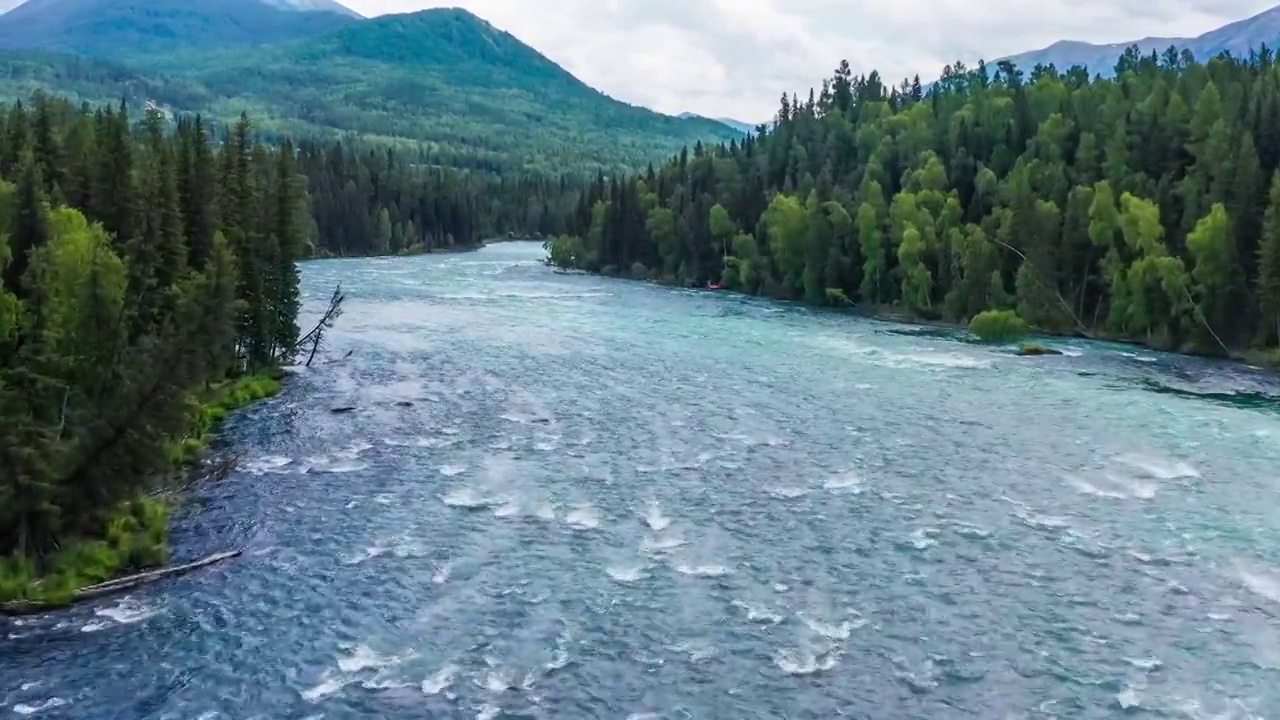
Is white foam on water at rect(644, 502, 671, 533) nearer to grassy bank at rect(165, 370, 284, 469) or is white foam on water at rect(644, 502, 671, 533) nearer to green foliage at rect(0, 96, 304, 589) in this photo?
green foliage at rect(0, 96, 304, 589)

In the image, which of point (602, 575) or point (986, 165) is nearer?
point (602, 575)

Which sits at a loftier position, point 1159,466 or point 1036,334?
point 1036,334

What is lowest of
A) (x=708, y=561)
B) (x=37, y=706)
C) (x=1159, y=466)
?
(x=37, y=706)

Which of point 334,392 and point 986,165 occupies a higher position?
point 986,165

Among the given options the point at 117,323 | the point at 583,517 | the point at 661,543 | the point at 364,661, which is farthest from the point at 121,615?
the point at 661,543

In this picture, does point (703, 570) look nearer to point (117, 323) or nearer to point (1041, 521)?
point (1041, 521)

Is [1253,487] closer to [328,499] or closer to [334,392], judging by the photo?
[328,499]

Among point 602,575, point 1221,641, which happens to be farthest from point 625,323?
point 1221,641

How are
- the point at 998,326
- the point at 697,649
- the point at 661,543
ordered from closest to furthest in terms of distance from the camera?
the point at 697,649 < the point at 661,543 < the point at 998,326
